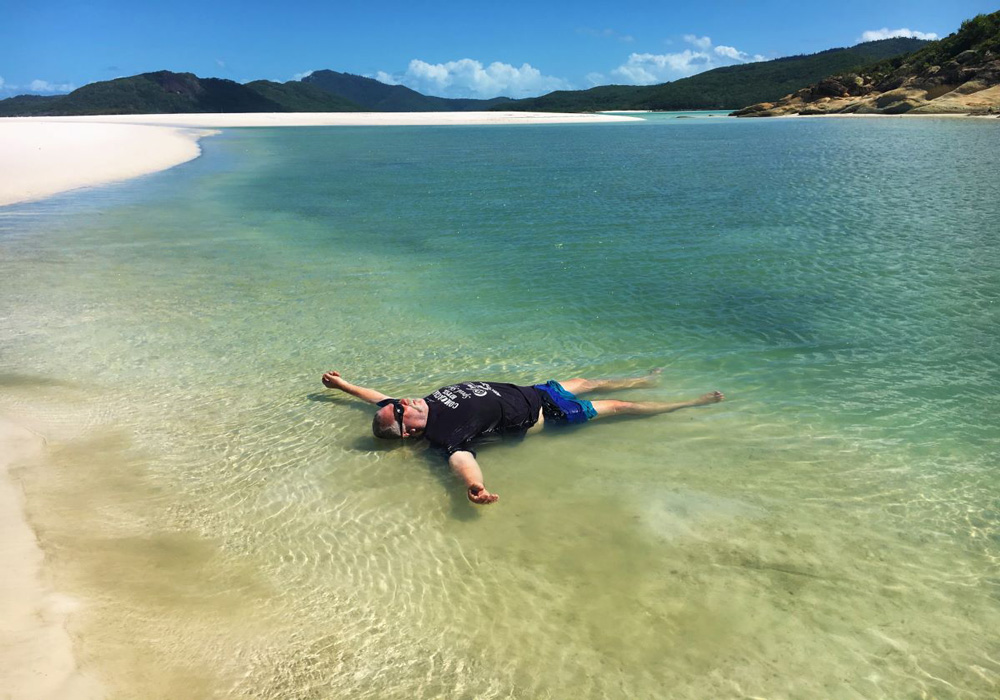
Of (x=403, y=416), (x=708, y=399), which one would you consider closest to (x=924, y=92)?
(x=708, y=399)

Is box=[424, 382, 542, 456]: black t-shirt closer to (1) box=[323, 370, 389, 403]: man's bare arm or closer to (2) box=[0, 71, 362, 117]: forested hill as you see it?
(1) box=[323, 370, 389, 403]: man's bare arm

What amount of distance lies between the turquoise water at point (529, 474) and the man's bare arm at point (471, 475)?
0.17m

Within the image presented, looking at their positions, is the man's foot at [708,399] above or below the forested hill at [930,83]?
below

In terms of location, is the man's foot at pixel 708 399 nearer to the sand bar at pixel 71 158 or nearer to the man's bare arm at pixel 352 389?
the man's bare arm at pixel 352 389

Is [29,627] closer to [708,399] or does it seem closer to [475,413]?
[475,413]

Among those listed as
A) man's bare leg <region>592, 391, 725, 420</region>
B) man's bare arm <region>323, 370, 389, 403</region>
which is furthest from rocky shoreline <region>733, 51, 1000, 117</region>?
man's bare arm <region>323, 370, 389, 403</region>

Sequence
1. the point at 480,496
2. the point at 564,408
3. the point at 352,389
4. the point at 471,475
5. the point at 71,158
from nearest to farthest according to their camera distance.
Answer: the point at 480,496 → the point at 471,475 → the point at 564,408 → the point at 352,389 → the point at 71,158

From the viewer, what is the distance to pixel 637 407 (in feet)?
21.6

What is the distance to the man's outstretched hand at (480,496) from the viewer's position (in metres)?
4.92

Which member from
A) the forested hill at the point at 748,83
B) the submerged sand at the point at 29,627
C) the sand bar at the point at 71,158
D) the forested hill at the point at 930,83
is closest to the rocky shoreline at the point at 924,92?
the forested hill at the point at 930,83

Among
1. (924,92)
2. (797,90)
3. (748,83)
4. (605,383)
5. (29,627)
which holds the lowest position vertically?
(29,627)

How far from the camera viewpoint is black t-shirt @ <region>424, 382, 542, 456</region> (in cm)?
582

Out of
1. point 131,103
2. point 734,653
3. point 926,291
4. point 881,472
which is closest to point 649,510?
point 734,653

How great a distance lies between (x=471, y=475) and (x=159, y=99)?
184 meters
